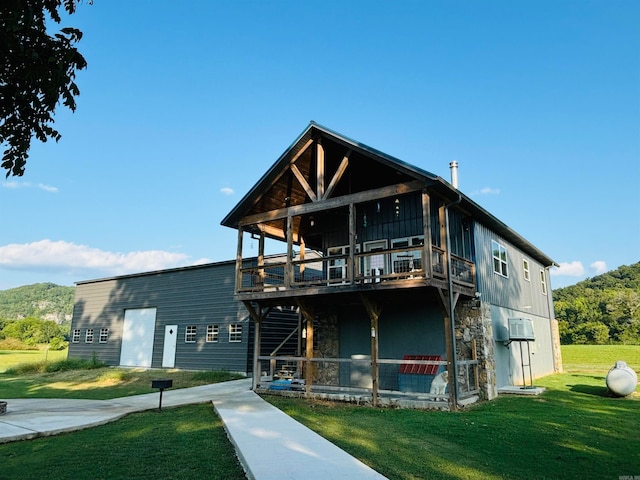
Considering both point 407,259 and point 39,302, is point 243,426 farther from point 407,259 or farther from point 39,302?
point 39,302

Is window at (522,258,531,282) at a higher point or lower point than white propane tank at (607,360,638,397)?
higher

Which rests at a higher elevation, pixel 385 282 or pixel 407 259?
pixel 407 259

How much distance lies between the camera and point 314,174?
14734mm

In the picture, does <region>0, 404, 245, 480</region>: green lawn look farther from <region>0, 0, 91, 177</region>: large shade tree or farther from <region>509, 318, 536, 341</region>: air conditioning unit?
<region>509, 318, 536, 341</region>: air conditioning unit

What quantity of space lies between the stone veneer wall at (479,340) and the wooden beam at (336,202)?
158 inches

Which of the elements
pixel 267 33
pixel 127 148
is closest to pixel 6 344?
pixel 127 148

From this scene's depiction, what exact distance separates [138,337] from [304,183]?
50.7ft

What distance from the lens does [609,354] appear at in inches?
1086

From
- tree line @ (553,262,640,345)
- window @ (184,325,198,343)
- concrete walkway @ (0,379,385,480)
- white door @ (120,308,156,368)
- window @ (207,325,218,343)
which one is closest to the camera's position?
concrete walkway @ (0,379,385,480)

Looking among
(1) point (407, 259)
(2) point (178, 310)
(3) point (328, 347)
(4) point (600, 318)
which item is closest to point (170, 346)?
(2) point (178, 310)

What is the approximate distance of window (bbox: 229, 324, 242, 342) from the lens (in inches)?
739

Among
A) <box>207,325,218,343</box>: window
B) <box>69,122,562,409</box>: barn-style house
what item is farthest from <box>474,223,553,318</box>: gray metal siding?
<box>207,325,218,343</box>: window

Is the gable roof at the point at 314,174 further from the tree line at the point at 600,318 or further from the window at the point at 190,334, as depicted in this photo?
the tree line at the point at 600,318

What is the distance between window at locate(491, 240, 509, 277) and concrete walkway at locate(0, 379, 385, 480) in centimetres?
896
